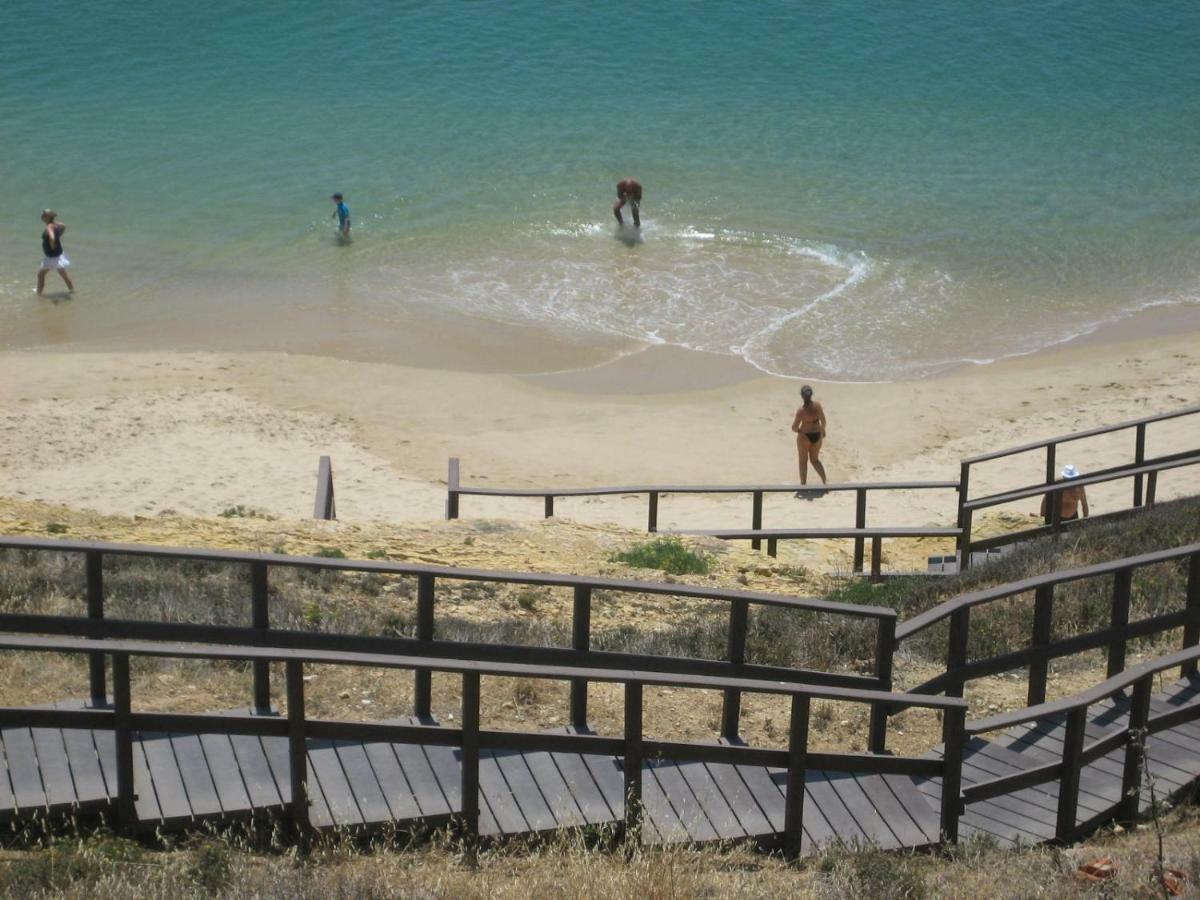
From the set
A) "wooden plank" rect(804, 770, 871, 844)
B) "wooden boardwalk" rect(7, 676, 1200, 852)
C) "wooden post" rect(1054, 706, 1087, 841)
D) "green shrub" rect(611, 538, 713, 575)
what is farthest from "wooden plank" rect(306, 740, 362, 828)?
"green shrub" rect(611, 538, 713, 575)

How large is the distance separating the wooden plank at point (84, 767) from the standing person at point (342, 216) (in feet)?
81.2

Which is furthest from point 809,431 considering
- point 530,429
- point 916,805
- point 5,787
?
point 5,787

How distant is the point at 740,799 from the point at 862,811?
0.57m

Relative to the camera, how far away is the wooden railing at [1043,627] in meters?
7.54

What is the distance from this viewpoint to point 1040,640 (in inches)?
312

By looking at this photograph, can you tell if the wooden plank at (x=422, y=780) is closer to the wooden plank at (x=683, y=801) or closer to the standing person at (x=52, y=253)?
the wooden plank at (x=683, y=801)

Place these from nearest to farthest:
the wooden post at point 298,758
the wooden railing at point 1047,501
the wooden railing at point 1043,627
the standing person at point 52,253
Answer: the wooden post at point 298,758 → the wooden railing at point 1043,627 → the wooden railing at point 1047,501 → the standing person at point 52,253

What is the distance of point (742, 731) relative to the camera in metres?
7.91

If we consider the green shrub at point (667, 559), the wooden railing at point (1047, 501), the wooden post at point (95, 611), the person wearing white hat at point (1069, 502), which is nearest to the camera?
the wooden post at point (95, 611)

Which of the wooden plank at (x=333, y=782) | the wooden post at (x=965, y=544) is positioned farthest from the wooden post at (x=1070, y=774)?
the wooden post at (x=965, y=544)

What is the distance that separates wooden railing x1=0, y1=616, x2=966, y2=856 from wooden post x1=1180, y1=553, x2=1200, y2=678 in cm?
231

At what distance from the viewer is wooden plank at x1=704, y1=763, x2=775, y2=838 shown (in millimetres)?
6566

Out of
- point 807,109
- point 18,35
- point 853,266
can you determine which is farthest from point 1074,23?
point 18,35

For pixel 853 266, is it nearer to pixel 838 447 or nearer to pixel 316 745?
pixel 838 447
